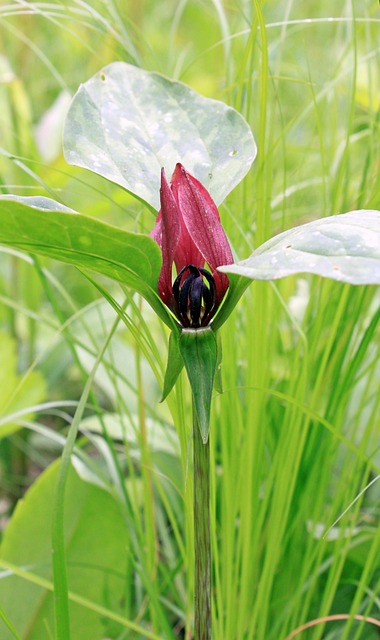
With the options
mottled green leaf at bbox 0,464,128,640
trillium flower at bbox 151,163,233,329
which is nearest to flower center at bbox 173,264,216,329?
trillium flower at bbox 151,163,233,329

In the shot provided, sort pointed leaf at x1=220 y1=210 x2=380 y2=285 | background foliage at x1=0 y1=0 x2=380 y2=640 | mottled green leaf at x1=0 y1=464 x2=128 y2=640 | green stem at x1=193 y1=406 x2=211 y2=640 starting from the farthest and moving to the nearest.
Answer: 1. mottled green leaf at x1=0 y1=464 x2=128 y2=640
2. background foliage at x1=0 y1=0 x2=380 y2=640
3. green stem at x1=193 y1=406 x2=211 y2=640
4. pointed leaf at x1=220 y1=210 x2=380 y2=285

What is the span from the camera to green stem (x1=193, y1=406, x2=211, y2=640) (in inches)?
15.9

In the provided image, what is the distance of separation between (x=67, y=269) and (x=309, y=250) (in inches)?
47.3

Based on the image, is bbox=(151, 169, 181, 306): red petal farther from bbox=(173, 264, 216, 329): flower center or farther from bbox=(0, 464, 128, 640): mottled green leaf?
bbox=(0, 464, 128, 640): mottled green leaf

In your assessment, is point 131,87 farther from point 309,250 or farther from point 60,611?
point 60,611

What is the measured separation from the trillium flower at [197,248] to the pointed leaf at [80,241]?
0.7 inches

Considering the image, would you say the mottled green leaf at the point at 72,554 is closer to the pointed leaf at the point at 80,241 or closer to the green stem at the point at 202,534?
the green stem at the point at 202,534

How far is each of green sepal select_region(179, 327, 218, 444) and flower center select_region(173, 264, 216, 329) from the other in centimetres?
1

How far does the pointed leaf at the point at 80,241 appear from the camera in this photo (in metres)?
0.30

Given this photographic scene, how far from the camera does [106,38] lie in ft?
2.27

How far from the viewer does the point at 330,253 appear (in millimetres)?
309

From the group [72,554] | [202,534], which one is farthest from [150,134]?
[72,554]

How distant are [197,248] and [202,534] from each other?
0.55 ft

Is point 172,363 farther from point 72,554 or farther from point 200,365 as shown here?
point 72,554
